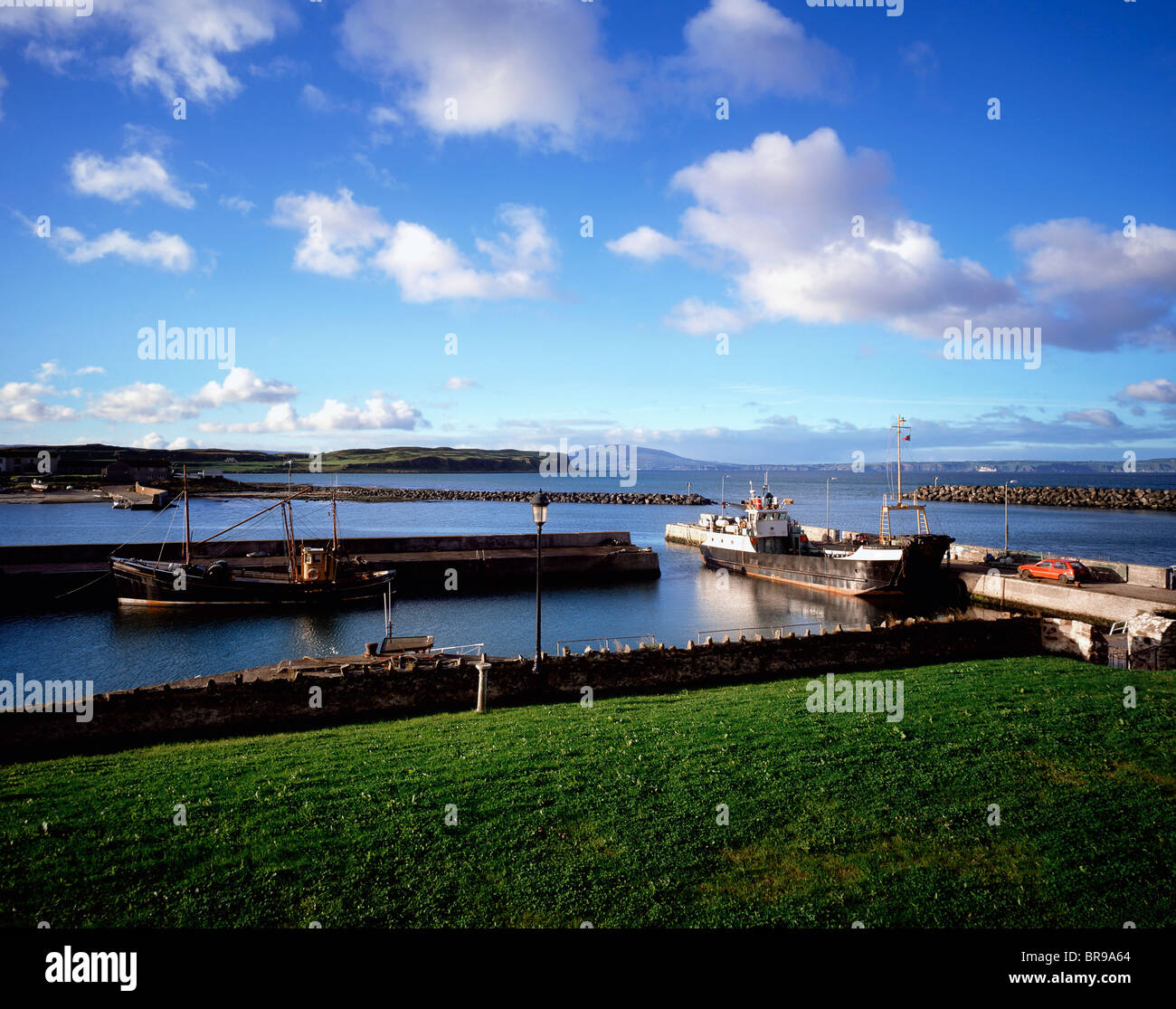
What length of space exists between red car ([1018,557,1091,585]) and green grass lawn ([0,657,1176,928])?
23684 mm

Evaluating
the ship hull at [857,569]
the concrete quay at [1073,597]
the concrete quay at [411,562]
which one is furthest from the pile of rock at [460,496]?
the concrete quay at [1073,597]

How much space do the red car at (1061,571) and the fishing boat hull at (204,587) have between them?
32876 mm

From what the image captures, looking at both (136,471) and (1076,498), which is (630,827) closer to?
(1076,498)

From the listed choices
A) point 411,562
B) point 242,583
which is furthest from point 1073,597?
point 242,583

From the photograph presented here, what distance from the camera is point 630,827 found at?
7.73 metres

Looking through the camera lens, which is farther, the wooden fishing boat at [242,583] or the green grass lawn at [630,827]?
the wooden fishing boat at [242,583]

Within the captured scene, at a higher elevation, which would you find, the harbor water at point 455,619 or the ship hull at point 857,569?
the ship hull at point 857,569

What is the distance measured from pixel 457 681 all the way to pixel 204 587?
25.7 m

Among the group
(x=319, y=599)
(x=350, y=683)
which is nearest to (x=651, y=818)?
(x=350, y=683)

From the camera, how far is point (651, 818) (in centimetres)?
797

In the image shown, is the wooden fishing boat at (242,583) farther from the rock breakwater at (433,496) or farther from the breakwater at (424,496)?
the rock breakwater at (433,496)

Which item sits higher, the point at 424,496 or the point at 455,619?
the point at 424,496

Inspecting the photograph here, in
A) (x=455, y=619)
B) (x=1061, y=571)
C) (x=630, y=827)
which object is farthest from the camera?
(x=455, y=619)

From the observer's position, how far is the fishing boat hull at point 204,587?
34.5 m
